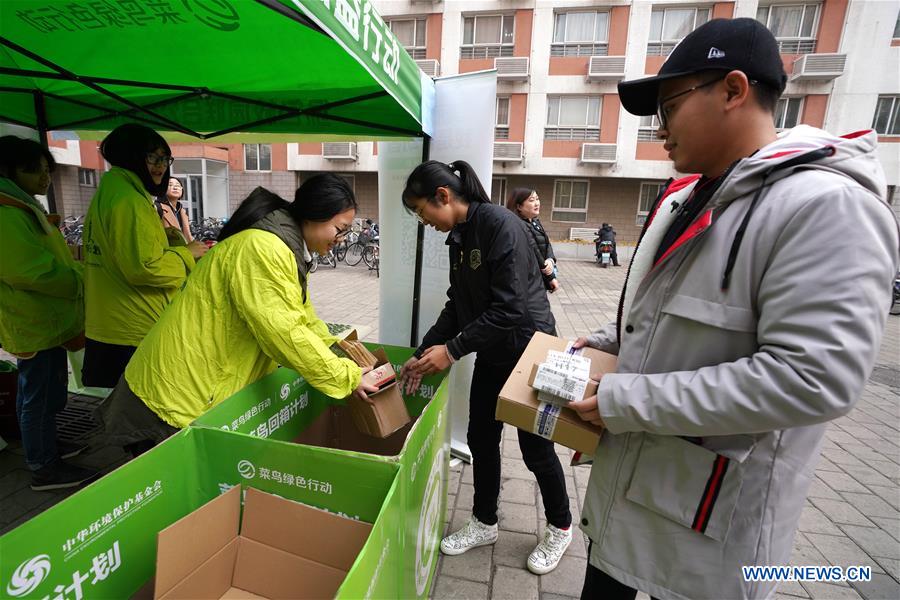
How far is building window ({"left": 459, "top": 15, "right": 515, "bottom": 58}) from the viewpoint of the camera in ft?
58.5

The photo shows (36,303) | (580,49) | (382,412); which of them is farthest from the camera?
(580,49)

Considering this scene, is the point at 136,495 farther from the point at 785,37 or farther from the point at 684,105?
the point at 785,37

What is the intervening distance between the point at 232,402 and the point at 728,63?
5.76 ft

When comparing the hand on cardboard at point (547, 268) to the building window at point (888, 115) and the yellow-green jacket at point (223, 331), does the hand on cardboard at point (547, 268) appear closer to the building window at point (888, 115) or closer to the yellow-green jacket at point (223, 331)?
the yellow-green jacket at point (223, 331)

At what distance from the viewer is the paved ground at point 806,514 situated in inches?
82.5

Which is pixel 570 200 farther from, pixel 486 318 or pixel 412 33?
pixel 486 318

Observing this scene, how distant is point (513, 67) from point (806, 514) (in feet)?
59.5

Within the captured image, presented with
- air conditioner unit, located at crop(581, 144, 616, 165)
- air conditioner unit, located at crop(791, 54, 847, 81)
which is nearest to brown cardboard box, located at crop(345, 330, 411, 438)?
air conditioner unit, located at crop(581, 144, 616, 165)

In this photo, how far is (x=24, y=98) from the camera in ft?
11.4

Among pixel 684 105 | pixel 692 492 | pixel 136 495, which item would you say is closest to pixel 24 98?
pixel 136 495

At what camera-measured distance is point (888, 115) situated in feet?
53.0

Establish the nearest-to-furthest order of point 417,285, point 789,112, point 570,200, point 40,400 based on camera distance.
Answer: point 40,400 < point 417,285 < point 789,112 < point 570,200

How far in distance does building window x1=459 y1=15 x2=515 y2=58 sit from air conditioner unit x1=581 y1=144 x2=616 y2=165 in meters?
5.07

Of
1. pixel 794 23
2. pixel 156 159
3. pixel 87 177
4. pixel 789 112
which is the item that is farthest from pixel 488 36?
pixel 156 159
